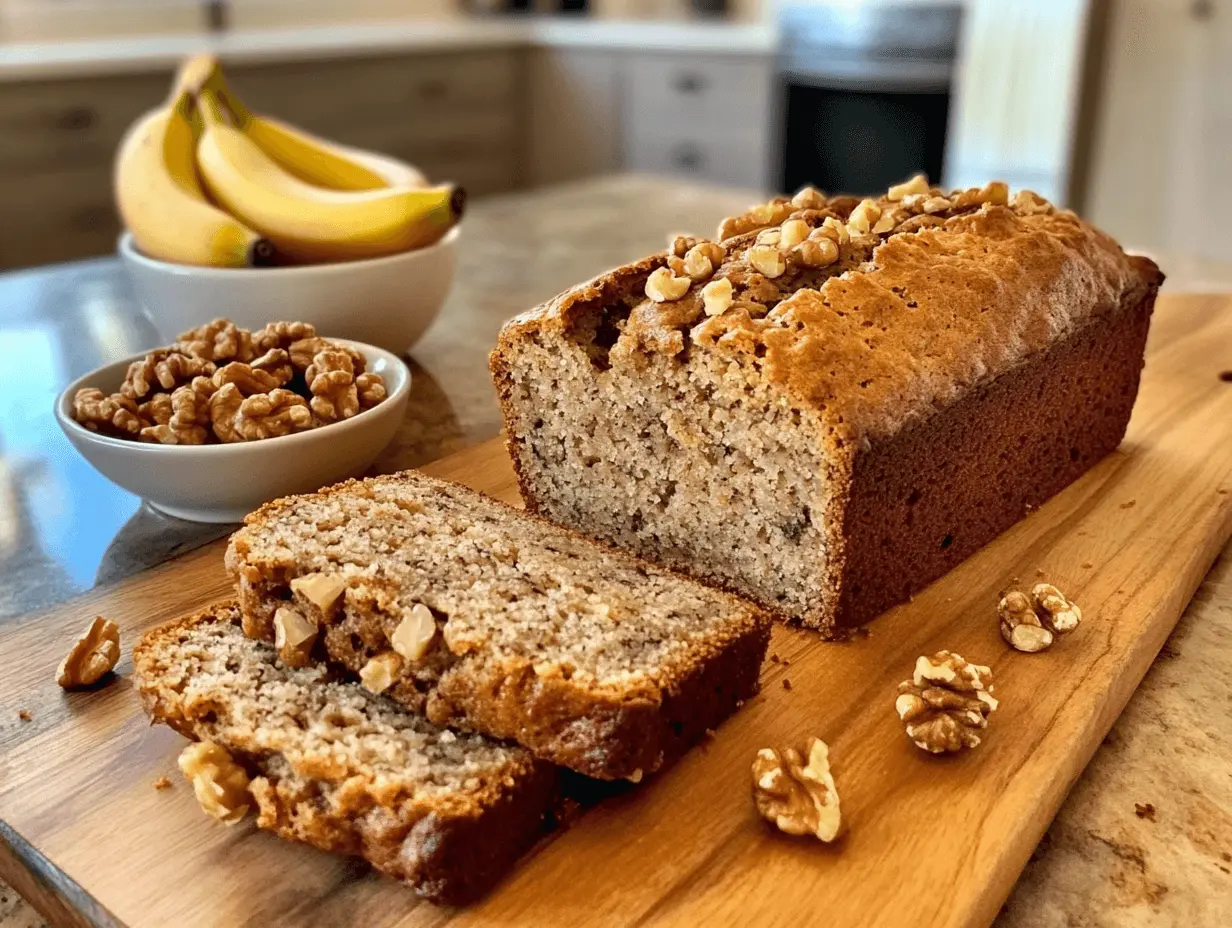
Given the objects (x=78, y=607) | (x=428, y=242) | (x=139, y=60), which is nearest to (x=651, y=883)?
(x=78, y=607)

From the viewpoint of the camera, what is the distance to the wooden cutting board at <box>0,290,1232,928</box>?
1064 millimetres

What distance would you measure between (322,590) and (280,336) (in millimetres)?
777

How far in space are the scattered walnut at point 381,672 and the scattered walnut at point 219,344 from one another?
836mm

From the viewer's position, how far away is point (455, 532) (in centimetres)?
151

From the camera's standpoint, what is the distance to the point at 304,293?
7.16ft

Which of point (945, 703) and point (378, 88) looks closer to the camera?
point (945, 703)

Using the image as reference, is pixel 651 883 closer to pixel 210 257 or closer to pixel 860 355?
pixel 860 355

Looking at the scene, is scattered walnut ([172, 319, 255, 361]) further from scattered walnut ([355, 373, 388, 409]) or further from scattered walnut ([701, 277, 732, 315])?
scattered walnut ([701, 277, 732, 315])

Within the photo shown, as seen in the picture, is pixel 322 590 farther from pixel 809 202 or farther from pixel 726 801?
pixel 809 202

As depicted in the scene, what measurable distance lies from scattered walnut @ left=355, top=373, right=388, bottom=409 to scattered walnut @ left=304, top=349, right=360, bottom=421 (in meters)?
0.01

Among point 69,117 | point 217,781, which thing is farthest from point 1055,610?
point 69,117

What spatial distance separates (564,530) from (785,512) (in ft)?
1.10

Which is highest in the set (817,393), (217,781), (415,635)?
(817,393)

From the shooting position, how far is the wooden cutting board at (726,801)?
1.06 m
